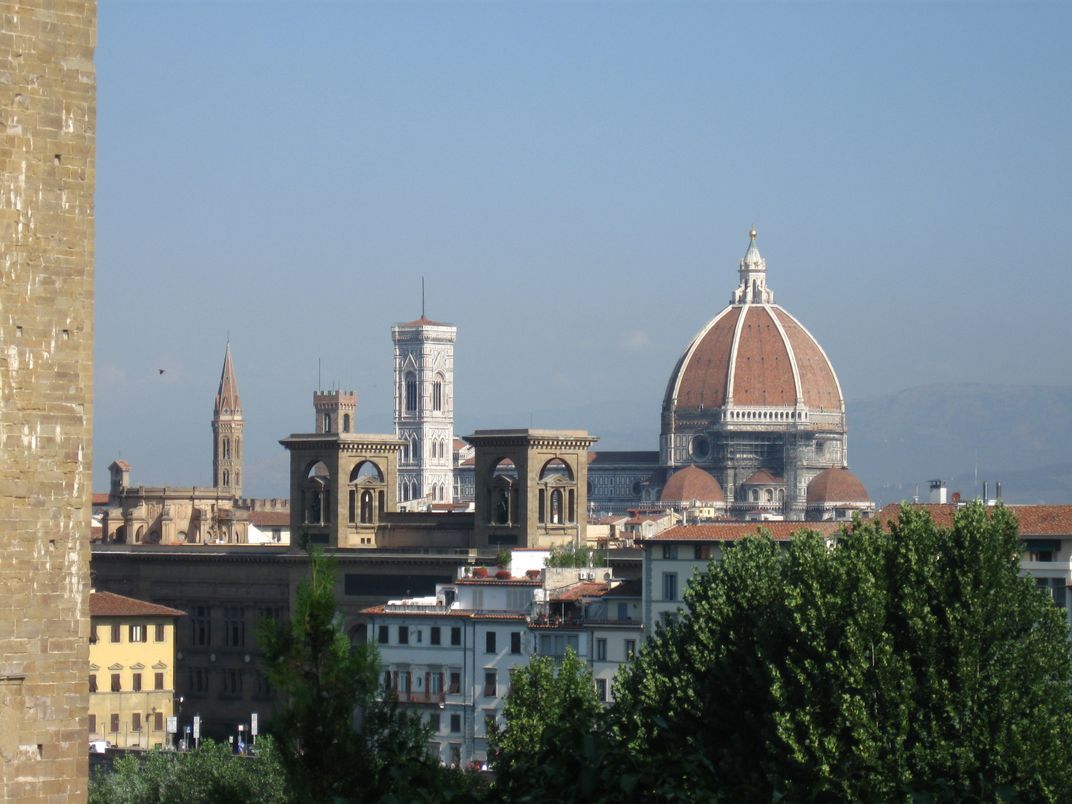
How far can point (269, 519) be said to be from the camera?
159000 millimetres

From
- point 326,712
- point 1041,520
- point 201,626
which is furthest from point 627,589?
point 326,712

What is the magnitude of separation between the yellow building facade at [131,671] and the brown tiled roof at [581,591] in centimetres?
1489

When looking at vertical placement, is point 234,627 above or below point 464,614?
above

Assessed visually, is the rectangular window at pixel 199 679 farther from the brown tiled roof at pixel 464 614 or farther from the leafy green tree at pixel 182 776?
the leafy green tree at pixel 182 776

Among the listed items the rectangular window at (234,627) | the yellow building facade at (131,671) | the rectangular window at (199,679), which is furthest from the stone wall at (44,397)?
the rectangular window at (234,627)

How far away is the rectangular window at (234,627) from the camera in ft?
327

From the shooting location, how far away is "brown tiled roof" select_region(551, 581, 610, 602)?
7188 centimetres

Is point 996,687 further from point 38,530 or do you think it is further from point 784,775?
point 38,530

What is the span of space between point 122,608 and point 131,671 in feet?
9.83

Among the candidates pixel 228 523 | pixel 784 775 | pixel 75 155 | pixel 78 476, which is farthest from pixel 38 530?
pixel 228 523

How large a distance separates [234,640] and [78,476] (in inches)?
3268

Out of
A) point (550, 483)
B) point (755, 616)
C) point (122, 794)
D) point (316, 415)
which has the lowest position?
point (122, 794)

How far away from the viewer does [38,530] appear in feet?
57.8

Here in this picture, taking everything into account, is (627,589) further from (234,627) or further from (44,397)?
(44,397)
